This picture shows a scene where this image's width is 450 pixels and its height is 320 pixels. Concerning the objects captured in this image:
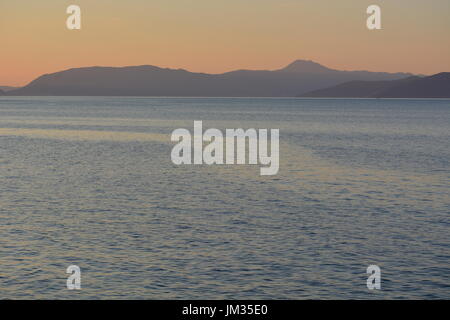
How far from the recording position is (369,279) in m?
25.6

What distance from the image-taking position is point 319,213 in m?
39.4

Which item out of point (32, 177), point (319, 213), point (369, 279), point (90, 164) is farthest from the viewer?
point (90, 164)

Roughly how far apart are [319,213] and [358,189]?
11.3 m

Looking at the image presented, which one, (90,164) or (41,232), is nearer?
(41,232)

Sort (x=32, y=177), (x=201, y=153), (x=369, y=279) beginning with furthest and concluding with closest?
→ (x=201, y=153), (x=32, y=177), (x=369, y=279)

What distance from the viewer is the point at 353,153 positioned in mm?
82750

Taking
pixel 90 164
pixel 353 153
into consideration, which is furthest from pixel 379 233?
pixel 353 153

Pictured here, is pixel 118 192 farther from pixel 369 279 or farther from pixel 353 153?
pixel 353 153
